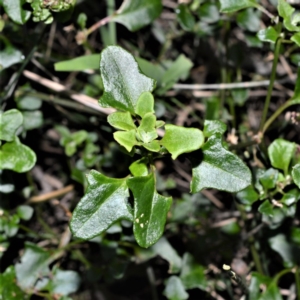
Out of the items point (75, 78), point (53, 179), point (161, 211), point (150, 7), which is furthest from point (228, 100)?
point (161, 211)

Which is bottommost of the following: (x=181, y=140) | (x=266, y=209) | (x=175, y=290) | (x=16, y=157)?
(x=175, y=290)

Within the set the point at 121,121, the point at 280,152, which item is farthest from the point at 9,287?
the point at 280,152

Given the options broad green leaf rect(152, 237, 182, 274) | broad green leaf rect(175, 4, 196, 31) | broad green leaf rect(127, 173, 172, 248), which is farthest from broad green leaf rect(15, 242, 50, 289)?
broad green leaf rect(175, 4, 196, 31)

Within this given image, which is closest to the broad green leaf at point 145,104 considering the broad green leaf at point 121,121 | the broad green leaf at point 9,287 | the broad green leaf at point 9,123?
the broad green leaf at point 121,121

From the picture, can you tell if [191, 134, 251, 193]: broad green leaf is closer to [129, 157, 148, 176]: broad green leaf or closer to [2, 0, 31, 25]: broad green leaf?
[129, 157, 148, 176]: broad green leaf

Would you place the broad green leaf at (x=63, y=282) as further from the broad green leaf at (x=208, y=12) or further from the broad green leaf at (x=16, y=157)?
the broad green leaf at (x=208, y=12)

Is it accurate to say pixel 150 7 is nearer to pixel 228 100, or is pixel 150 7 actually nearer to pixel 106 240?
pixel 228 100

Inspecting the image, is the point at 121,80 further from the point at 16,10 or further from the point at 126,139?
the point at 16,10
